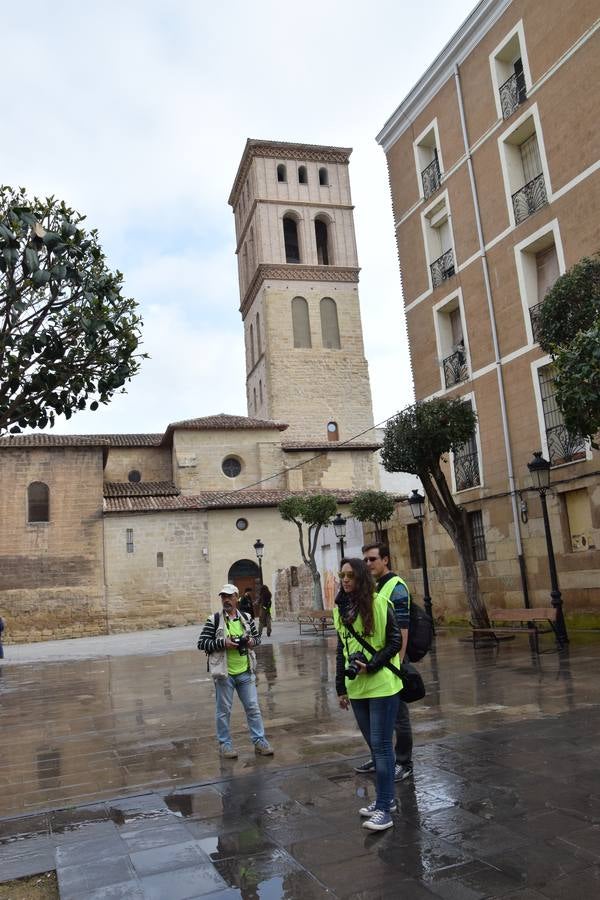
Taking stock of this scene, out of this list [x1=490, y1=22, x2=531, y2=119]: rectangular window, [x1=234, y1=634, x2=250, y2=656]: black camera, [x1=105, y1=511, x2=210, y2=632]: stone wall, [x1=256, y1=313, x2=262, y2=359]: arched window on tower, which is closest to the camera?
[x1=234, y1=634, x2=250, y2=656]: black camera

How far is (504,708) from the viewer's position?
744 cm

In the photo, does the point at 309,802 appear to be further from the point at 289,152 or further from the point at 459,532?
the point at 289,152

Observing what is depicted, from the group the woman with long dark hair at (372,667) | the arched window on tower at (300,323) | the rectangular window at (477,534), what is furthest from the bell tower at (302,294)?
the woman with long dark hair at (372,667)

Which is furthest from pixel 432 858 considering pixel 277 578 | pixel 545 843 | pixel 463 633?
pixel 277 578

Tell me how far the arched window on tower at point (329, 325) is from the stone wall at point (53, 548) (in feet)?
59.1

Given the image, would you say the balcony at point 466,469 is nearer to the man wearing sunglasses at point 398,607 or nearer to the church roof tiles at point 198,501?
the man wearing sunglasses at point 398,607

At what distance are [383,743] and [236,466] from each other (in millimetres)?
32315

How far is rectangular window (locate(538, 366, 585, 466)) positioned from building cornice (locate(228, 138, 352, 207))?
3676cm

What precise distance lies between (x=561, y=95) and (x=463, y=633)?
465 inches

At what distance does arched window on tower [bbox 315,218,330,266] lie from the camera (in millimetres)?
48031

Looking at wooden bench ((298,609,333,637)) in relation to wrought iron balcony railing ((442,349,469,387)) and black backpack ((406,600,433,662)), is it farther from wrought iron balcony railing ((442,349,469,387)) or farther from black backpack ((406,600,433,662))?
black backpack ((406,600,433,662))

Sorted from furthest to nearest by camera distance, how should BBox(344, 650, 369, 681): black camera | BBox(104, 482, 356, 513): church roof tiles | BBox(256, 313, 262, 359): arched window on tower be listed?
1. BBox(256, 313, 262, 359): arched window on tower
2. BBox(104, 482, 356, 513): church roof tiles
3. BBox(344, 650, 369, 681): black camera

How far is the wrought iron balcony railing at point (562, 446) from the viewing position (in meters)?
14.2

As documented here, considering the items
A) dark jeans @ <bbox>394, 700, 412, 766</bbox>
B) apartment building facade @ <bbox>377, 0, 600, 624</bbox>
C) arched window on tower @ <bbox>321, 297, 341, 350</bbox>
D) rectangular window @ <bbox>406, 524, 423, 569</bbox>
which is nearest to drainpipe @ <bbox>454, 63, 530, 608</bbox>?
apartment building facade @ <bbox>377, 0, 600, 624</bbox>
